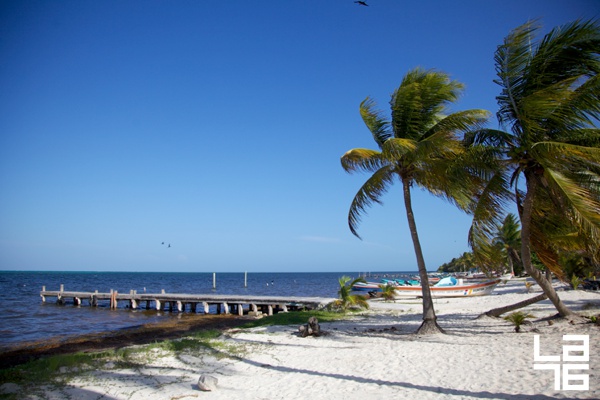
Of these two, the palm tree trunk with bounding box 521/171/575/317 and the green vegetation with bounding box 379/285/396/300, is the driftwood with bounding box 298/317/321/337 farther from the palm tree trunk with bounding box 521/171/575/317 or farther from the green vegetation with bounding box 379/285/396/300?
the green vegetation with bounding box 379/285/396/300

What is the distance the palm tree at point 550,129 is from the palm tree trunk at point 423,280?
212 centimetres

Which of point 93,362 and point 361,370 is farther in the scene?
point 93,362

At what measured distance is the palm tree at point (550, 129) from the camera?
857 cm

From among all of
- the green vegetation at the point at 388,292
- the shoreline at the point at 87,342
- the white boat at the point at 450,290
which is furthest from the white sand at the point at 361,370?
the white boat at the point at 450,290

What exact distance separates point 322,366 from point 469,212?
6646 millimetres

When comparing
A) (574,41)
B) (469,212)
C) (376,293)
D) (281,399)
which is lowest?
(376,293)

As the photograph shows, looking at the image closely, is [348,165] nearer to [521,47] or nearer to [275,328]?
[521,47]

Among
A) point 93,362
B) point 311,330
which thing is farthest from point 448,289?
point 93,362

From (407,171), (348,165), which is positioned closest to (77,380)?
(348,165)

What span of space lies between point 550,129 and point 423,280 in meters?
5.44

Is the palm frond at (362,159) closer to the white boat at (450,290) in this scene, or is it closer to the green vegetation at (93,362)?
the green vegetation at (93,362)

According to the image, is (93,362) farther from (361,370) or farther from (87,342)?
(87,342)

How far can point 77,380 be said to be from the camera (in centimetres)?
809

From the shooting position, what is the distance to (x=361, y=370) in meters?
8.42
